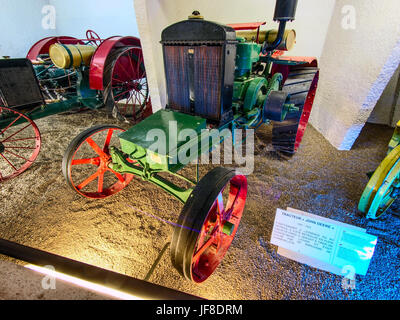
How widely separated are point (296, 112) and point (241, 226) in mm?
1679

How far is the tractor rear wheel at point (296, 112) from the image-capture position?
2619 mm

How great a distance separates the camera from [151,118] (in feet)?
6.40

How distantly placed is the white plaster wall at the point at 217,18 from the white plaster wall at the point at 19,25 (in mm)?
4740

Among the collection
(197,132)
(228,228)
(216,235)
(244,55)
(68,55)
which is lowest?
(216,235)

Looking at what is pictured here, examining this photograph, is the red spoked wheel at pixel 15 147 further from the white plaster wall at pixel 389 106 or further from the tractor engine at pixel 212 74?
the white plaster wall at pixel 389 106

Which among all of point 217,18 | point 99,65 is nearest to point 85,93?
point 99,65

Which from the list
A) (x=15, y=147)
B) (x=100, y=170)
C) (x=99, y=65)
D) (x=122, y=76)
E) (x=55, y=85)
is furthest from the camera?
(x=55, y=85)

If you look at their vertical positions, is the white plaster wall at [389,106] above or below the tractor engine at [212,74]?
below

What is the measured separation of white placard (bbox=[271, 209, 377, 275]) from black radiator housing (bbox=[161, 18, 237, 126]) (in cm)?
104

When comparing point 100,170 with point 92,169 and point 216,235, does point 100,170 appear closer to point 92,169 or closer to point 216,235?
point 92,169

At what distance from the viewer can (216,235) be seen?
154 centimetres

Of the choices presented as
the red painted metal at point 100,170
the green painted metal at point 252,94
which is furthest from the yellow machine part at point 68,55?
the green painted metal at point 252,94
